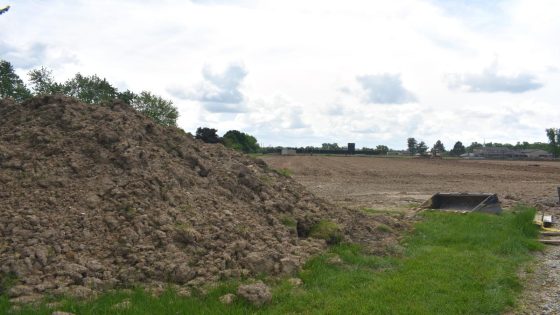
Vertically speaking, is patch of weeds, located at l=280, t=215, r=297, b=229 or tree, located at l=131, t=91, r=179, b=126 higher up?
tree, located at l=131, t=91, r=179, b=126

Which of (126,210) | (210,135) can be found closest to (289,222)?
(126,210)

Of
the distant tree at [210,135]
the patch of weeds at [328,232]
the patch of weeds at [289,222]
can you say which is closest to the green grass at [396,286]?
the patch of weeds at [328,232]

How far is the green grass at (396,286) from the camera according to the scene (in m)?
5.97

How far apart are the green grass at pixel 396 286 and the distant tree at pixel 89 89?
39.3m

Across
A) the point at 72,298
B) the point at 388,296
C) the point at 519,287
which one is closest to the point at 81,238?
the point at 72,298

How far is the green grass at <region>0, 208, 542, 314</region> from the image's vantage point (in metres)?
5.97

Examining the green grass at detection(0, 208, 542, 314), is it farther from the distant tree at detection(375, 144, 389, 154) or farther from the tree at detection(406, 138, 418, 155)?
the tree at detection(406, 138, 418, 155)

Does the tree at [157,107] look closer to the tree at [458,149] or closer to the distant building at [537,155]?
the distant building at [537,155]

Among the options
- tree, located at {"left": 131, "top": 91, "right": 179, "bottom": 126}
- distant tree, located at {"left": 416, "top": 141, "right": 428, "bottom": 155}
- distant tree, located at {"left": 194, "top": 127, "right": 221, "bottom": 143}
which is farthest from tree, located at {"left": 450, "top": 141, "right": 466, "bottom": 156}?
distant tree, located at {"left": 194, "top": 127, "right": 221, "bottom": 143}

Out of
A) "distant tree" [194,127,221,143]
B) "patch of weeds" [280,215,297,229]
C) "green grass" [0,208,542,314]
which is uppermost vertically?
"distant tree" [194,127,221,143]

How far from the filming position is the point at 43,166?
27.0 ft

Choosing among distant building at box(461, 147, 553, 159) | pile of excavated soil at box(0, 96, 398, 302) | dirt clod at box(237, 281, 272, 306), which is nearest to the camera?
dirt clod at box(237, 281, 272, 306)

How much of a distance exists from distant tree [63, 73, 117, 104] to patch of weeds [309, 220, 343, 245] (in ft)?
125

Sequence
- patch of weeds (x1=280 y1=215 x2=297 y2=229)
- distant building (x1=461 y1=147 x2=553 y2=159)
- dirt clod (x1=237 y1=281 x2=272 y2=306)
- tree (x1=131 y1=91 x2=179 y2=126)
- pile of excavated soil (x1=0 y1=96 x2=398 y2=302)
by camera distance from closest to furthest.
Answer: dirt clod (x1=237 y1=281 x2=272 y2=306), pile of excavated soil (x1=0 y1=96 x2=398 y2=302), patch of weeds (x1=280 y1=215 x2=297 y2=229), tree (x1=131 y1=91 x2=179 y2=126), distant building (x1=461 y1=147 x2=553 y2=159)
